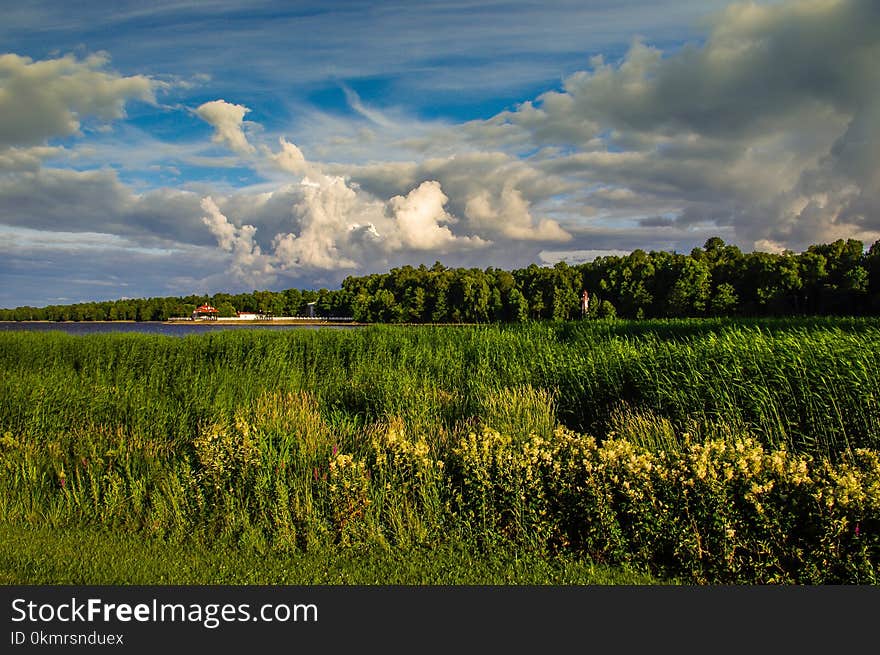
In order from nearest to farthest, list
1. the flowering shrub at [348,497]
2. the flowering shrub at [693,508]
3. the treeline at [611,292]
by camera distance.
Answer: the flowering shrub at [693,508], the flowering shrub at [348,497], the treeline at [611,292]

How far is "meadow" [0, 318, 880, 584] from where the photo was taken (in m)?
4.81

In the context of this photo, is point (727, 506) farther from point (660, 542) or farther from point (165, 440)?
point (165, 440)

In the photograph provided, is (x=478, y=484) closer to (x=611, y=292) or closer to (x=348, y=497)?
(x=348, y=497)

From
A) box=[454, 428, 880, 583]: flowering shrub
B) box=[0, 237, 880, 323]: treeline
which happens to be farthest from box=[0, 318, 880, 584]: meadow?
box=[0, 237, 880, 323]: treeline

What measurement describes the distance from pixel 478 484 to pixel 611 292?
84567 mm

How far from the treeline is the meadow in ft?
147

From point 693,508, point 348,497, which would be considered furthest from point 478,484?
point 693,508

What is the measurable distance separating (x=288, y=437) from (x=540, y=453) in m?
2.93

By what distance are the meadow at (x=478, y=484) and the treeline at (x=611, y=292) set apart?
44.9 metres

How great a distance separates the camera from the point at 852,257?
60.2 meters

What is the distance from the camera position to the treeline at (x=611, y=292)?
61.8 metres

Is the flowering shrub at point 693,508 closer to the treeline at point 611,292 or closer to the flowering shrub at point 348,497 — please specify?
the flowering shrub at point 348,497

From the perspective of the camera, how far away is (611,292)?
85.8 m

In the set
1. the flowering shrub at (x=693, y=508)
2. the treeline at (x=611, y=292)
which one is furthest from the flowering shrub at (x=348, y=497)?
the treeline at (x=611, y=292)
